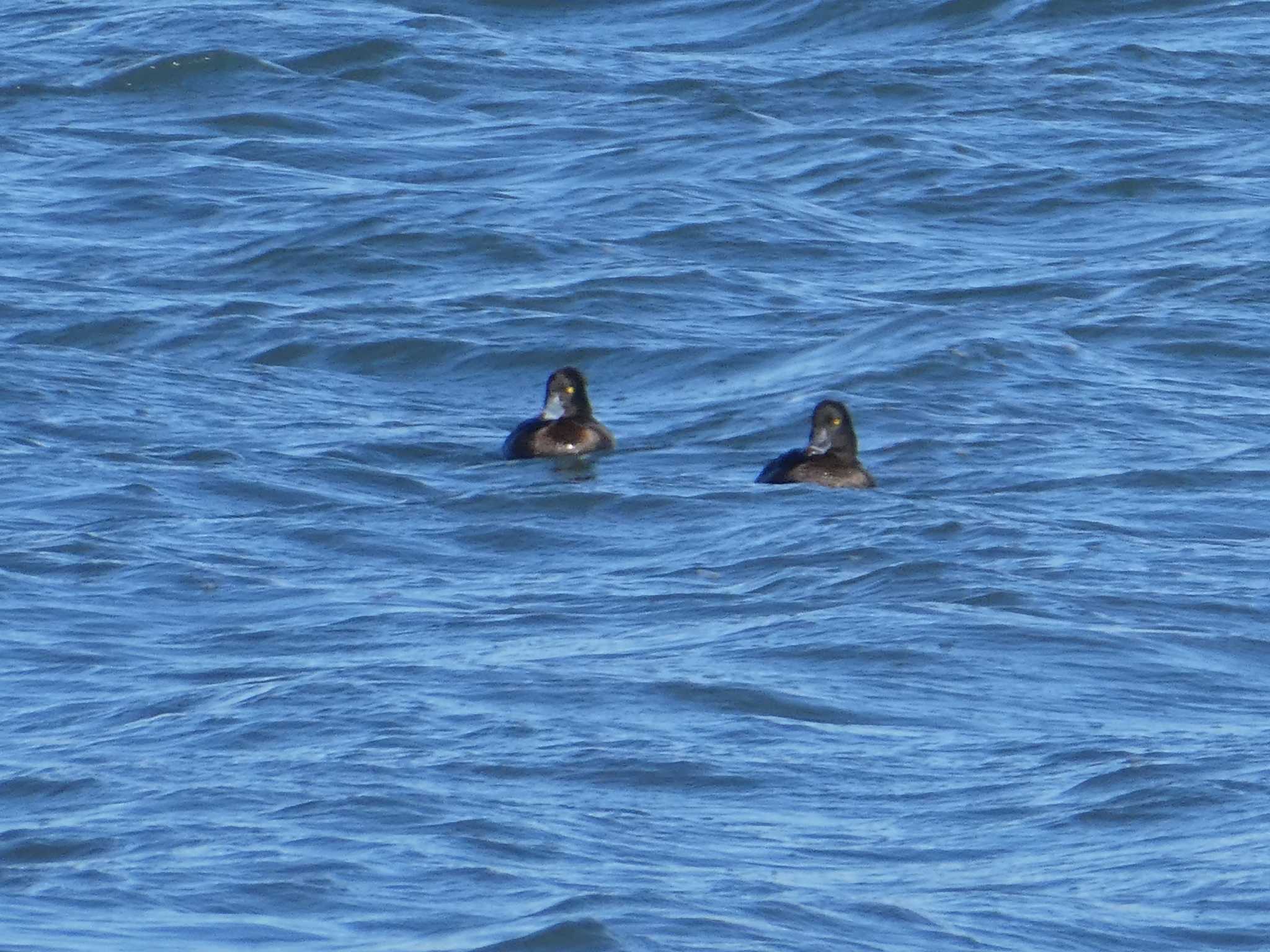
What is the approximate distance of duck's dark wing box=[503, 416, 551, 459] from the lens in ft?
46.8

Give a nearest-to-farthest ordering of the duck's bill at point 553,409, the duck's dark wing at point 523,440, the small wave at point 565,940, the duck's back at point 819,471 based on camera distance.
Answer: the small wave at point 565,940
the duck's back at point 819,471
the duck's dark wing at point 523,440
the duck's bill at point 553,409

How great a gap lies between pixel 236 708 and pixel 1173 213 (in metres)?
12.3

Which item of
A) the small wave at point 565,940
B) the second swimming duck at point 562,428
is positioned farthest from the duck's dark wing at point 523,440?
the small wave at point 565,940

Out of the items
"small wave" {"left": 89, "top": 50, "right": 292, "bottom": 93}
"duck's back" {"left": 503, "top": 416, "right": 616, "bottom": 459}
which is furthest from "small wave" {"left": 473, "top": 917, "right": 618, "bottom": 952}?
"small wave" {"left": 89, "top": 50, "right": 292, "bottom": 93}

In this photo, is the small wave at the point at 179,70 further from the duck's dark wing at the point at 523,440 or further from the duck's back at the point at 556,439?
the duck's dark wing at the point at 523,440

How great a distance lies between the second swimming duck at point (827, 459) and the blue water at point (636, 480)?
0.13 m

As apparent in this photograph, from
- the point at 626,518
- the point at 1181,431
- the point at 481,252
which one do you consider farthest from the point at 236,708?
the point at 481,252

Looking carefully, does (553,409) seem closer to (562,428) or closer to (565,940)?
(562,428)

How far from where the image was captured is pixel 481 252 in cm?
1922

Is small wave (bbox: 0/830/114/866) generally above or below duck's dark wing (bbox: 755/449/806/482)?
above

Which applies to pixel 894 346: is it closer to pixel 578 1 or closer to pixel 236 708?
pixel 236 708

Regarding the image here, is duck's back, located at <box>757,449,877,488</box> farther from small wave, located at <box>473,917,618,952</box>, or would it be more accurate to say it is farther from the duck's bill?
small wave, located at <box>473,917,618,952</box>

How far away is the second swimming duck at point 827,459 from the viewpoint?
43.8 ft

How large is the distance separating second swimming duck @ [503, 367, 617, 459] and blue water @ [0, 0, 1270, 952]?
169mm
